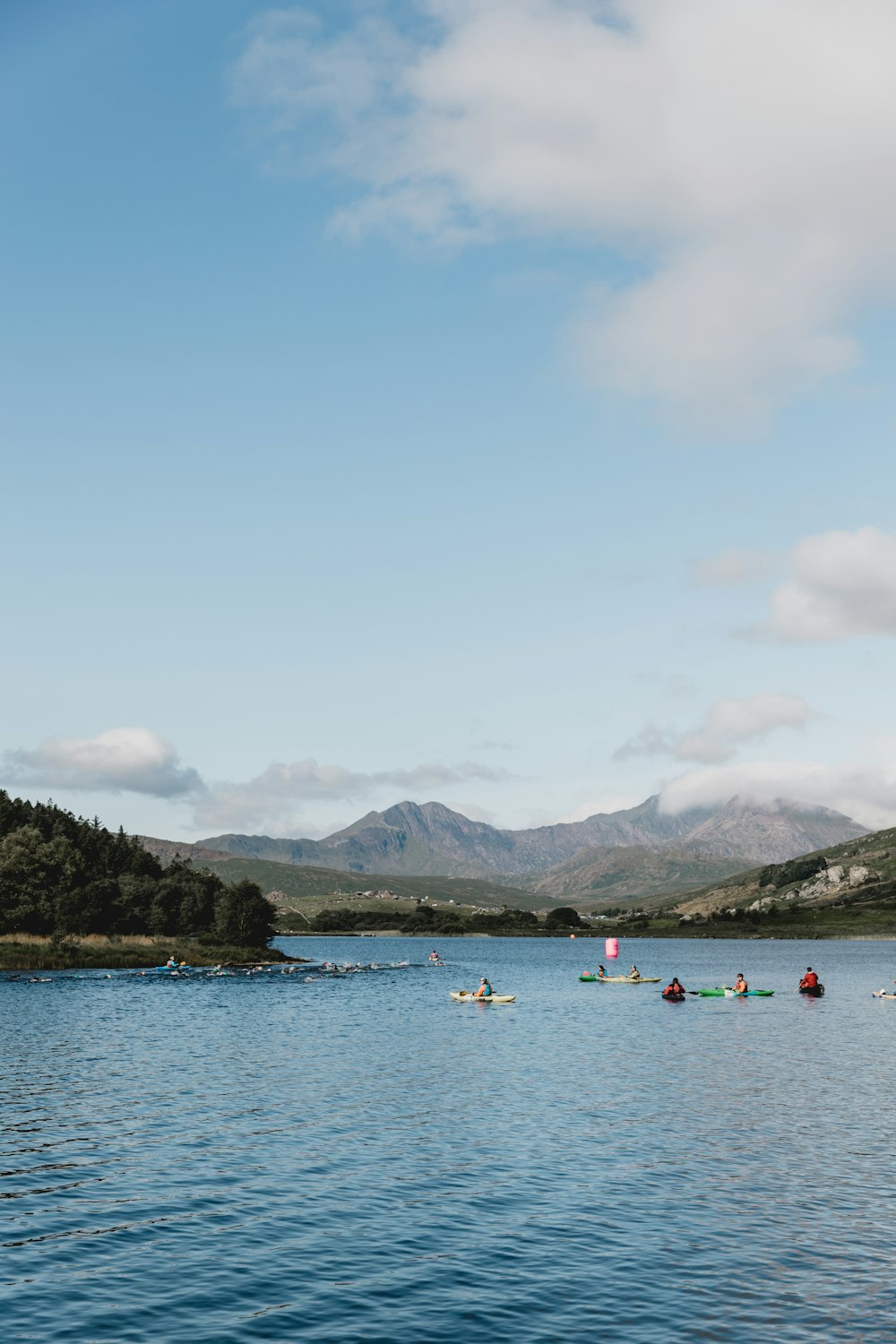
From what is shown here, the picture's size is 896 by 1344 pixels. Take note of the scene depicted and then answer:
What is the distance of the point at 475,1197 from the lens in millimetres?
40031

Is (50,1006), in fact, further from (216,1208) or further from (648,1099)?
(216,1208)

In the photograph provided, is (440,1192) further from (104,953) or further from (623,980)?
(104,953)

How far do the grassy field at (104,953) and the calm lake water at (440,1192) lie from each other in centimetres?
6873

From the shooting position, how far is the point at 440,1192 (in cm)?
4088

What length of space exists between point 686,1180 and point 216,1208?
701 inches

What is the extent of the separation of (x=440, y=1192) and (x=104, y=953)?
13533 centimetres

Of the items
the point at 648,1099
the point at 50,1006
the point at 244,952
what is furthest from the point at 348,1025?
the point at 244,952

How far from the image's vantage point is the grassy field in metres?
150

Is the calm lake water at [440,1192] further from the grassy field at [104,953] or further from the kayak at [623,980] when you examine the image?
the kayak at [623,980]

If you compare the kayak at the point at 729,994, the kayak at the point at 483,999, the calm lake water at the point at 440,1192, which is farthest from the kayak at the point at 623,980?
the calm lake water at the point at 440,1192


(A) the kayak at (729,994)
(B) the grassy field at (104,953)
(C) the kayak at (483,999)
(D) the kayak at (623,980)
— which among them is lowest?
(D) the kayak at (623,980)

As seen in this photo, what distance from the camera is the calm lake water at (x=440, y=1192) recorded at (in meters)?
28.9

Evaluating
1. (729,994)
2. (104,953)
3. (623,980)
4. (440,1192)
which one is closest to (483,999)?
(729,994)

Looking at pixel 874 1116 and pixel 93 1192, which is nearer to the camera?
pixel 93 1192
